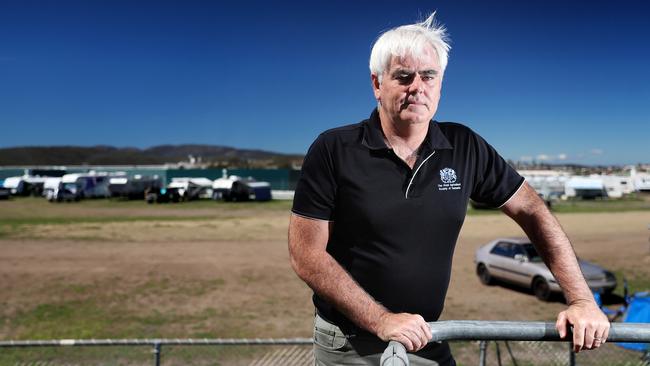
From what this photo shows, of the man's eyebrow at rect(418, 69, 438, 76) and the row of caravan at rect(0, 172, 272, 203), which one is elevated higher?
the man's eyebrow at rect(418, 69, 438, 76)

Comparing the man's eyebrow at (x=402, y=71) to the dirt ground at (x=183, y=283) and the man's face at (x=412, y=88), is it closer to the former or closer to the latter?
the man's face at (x=412, y=88)

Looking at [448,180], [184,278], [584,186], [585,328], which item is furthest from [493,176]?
[584,186]

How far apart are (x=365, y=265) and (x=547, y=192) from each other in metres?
53.7

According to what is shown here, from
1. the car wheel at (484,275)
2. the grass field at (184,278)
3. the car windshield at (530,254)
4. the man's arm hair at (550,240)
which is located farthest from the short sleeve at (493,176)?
the car wheel at (484,275)

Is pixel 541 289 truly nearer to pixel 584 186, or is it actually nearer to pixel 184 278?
pixel 184 278

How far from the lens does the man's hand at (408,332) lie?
162 centimetres

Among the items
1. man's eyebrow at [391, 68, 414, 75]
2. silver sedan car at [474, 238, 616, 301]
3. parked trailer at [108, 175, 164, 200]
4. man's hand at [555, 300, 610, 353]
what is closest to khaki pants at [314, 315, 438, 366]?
man's hand at [555, 300, 610, 353]

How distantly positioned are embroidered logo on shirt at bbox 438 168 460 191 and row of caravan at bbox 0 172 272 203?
46465mm

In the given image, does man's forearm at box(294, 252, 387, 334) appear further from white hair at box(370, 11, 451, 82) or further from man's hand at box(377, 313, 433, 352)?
white hair at box(370, 11, 451, 82)

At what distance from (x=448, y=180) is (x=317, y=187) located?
1.66 feet

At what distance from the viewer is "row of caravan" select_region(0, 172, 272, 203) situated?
48062 mm

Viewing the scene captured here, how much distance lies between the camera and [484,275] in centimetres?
1459

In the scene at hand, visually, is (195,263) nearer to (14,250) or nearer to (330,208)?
(14,250)

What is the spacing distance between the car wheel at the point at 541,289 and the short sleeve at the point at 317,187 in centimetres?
1188
